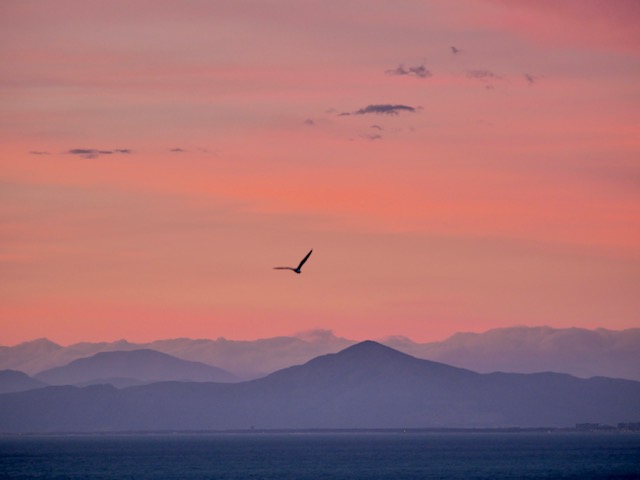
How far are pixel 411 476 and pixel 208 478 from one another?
106ft

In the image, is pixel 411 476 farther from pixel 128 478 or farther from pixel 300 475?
pixel 128 478

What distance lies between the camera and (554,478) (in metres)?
187

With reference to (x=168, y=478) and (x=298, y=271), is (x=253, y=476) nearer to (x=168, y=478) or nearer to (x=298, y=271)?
(x=168, y=478)

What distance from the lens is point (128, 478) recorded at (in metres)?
197

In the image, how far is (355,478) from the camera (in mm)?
189250

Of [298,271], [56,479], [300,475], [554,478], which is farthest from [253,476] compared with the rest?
[298,271]

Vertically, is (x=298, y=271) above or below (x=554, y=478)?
above

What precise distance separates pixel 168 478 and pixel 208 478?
836 centimetres

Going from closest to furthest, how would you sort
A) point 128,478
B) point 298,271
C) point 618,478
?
point 298,271, point 618,478, point 128,478

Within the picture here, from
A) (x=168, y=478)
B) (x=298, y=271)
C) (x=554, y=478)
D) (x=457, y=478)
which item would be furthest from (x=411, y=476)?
(x=298, y=271)

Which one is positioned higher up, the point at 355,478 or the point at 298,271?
the point at 298,271

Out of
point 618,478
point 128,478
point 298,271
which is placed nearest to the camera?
point 298,271

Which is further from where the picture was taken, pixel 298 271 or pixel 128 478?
pixel 128 478

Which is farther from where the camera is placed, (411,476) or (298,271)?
(411,476)
